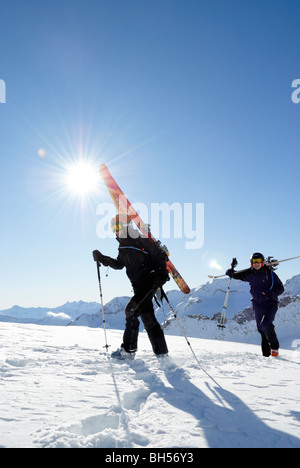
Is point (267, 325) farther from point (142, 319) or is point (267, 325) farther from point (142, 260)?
point (142, 260)

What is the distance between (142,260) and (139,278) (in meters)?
0.35

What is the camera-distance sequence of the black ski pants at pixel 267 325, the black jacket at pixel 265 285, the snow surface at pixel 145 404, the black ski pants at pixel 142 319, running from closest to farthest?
1. the snow surface at pixel 145 404
2. the black ski pants at pixel 142 319
3. the black ski pants at pixel 267 325
4. the black jacket at pixel 265 285

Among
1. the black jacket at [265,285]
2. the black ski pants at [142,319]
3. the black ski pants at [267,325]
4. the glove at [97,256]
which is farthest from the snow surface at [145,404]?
the black jacket at [265,285]

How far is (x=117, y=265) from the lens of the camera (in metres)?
5.87

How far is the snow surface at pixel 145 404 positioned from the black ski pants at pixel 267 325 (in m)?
1.93

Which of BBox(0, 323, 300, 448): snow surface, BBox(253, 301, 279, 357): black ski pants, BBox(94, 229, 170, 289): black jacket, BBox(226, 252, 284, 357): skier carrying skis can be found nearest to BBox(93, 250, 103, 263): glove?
BBox(94, 229, 170, 289): black jacket

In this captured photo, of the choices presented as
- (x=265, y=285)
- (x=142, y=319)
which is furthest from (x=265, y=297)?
(x=142, y=319)

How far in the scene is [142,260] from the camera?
5.38 m

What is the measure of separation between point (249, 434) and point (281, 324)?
36.7m

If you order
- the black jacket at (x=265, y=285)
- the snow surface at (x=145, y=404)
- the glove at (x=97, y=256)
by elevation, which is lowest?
the snow surface at (x=145, y=404)

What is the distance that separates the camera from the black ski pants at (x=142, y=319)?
497cm

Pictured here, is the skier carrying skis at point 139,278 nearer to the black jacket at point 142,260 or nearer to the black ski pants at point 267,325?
the black jacket at point 142,260

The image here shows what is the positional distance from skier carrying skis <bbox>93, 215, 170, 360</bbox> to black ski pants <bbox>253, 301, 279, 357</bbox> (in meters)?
2.59
